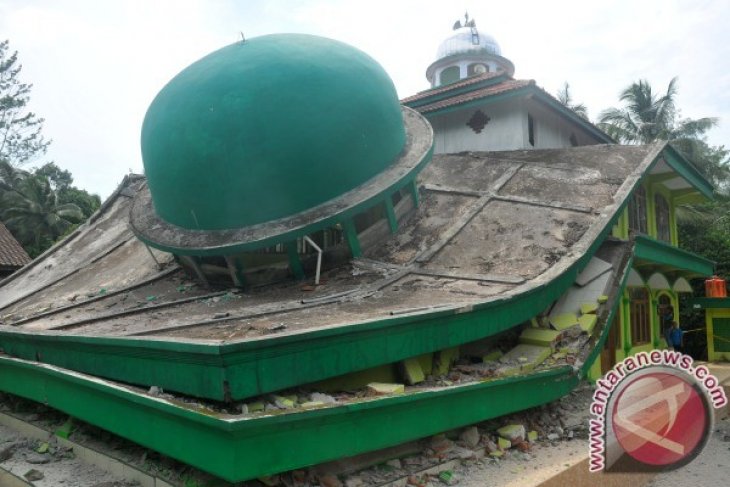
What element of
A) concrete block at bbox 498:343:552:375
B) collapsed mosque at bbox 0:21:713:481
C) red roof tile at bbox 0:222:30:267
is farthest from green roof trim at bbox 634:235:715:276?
red roof tile at bbox 0:222:30:267

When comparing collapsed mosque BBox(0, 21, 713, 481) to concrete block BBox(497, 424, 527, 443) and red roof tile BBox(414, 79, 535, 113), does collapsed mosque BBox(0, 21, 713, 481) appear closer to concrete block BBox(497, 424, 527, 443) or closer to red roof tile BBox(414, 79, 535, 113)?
concrete block BBox(497, 424, 527, 443)

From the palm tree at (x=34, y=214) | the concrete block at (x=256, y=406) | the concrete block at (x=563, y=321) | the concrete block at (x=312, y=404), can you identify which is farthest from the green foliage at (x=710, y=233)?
the palm tree at (x=34, y=214)

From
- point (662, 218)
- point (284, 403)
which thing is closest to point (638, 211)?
point (662, 218)

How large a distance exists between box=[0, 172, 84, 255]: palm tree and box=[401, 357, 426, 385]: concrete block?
3173 cm

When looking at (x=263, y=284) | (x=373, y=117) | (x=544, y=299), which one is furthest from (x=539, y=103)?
(x=263, y=284)

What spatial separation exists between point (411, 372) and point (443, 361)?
72cm

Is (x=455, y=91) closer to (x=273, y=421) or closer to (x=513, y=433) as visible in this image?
(x=513, y=433)

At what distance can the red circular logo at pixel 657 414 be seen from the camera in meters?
5.37

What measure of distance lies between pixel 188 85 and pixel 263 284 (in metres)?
3.23

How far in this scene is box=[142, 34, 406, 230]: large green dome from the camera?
790 cm

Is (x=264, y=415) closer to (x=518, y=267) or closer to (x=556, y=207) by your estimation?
(x=518, y=267)

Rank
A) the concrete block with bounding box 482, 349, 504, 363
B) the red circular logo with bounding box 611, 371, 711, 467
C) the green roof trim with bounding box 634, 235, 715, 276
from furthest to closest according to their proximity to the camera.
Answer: the green roof trim with bounding box 634, 235, 715, 276 → the concrete block with bounding box 482, 349, 504, 363 → the red circular logo with bounding box 611, 371, 711, 467

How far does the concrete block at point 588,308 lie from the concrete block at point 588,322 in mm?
123

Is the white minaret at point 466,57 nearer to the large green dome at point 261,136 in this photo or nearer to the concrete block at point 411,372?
the large green dome at point 261,136
